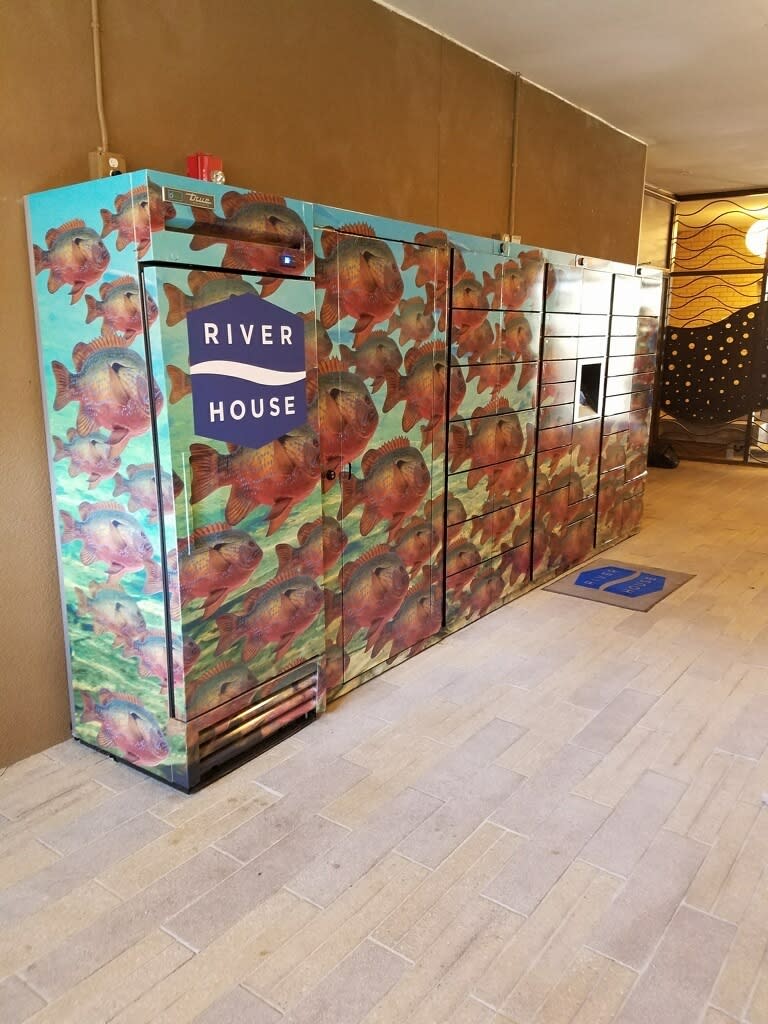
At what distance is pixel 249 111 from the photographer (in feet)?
10.4

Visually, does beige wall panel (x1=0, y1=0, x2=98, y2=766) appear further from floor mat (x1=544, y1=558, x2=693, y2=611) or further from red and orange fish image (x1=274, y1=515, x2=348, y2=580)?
floor mat (x1=544, y1=558, x2=693, y2=611)

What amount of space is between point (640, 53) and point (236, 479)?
3.69m

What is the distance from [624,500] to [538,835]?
3.67 m

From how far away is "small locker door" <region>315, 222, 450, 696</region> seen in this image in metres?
2.99

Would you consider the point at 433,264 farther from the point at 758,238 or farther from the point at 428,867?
the point at 758,238

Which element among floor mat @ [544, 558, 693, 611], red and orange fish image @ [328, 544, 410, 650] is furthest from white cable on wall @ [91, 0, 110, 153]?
floor mat @ [544, 558, 693, 611]

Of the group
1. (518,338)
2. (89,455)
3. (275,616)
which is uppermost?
(518,338)

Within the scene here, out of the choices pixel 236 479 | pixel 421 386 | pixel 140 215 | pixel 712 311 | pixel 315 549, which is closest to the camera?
pixel 140 215

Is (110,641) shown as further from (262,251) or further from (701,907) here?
(701,907)

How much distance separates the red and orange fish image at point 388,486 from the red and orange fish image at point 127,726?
1061 millimetres

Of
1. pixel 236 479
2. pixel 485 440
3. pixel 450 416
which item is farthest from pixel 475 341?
pixel 236 479

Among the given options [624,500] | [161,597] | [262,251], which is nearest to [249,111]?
[262,251]

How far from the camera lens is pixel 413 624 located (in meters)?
3.64

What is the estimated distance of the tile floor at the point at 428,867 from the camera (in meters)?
1.83
